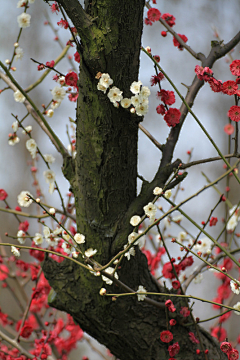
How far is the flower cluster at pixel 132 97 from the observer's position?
2.40 ft

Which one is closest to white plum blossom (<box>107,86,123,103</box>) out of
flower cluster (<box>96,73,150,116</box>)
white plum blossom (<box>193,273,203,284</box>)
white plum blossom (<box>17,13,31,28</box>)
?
flower cluster (<box>96,73,150,116</box>)

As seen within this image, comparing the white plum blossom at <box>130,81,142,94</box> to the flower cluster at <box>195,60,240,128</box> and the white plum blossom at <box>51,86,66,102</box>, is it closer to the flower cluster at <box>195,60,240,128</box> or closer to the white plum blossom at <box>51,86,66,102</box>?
the flower cluster at <box>195,60,240,128</box>

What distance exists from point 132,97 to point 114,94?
0.04 m

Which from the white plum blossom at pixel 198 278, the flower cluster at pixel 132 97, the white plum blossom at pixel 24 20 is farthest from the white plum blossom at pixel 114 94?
the white plum blossom at pixel 198 278

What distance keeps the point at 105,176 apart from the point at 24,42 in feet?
12.1

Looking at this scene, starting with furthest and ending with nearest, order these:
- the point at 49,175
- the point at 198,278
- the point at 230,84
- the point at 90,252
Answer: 1. the point at 198,278
2. the point at 49,175
3. the point at 90,252
4. the point at 230,84

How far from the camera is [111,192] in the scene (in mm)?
829

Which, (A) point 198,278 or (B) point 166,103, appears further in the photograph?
(A) point 198,278

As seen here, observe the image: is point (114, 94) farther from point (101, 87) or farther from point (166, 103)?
point (166, 103)

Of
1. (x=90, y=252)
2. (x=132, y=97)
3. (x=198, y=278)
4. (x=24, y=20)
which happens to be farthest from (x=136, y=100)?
(x=198, y=278)

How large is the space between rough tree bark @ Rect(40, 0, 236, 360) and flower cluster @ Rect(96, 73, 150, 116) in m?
0.02

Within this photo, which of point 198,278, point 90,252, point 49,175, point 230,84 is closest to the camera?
point 230,84

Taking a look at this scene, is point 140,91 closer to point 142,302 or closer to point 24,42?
point 142,302

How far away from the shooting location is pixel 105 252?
0.83 meters
